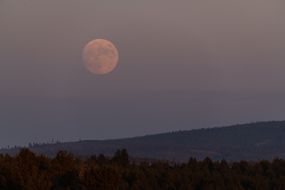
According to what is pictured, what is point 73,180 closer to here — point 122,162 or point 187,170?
point 187,170

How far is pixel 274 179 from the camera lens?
5912 centimetres

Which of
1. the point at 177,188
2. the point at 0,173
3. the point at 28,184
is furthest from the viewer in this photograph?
the point at 177,188

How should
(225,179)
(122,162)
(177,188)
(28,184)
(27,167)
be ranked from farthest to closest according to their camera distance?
(122,162) → (225,179) → (177,188) → (27,167) → (28,184)

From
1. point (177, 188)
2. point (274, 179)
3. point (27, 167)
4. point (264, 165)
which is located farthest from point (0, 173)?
point (264, 165)

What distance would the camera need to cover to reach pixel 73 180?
1554 inches

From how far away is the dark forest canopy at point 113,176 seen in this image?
3728 cm

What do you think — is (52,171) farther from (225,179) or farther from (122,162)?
(122,162)

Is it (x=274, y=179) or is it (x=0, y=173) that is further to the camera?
(x=274, y=179)

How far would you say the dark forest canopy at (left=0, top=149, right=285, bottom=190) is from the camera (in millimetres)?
37281

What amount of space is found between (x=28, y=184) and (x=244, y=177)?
Answer: 26034mm

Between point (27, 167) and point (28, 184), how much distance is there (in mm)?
5780

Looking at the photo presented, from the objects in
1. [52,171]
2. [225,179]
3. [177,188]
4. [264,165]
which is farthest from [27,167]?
[264,165]

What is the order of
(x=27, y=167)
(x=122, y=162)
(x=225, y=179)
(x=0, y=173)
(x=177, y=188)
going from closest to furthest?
1. (x=0, y=173)
2. (x=27, y=167)
3. (x=177, y=188)
4. (x=225, y=179)
5. (x=122, y=162)

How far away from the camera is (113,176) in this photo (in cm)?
3728
